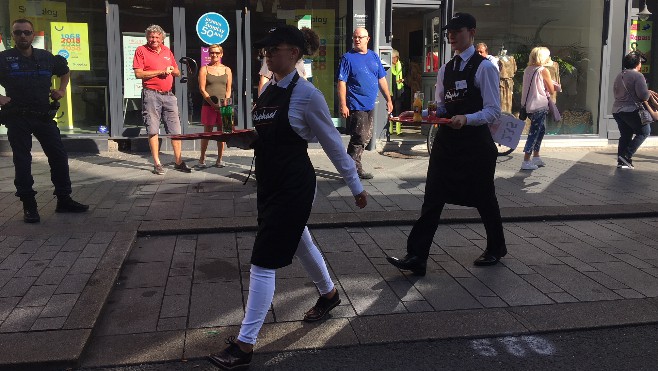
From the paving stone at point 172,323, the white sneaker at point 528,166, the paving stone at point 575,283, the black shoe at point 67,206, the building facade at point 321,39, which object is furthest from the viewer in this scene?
the building facade at point 321,39

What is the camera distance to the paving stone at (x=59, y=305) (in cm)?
404

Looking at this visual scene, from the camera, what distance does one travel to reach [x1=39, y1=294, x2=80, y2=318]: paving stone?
4.04m

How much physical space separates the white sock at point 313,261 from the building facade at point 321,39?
767 centimetres

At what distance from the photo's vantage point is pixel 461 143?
4812mm

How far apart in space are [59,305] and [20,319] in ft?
0.89

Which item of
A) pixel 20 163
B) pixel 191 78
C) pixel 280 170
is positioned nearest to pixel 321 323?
pixel 280 170

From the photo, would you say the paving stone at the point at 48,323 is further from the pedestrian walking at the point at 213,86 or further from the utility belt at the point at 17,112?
the pedestrian walking at the point at 213,86

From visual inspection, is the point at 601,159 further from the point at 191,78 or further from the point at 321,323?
the point at 321,323

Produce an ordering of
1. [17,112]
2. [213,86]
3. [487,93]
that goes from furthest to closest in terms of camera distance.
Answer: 1. [213,86]
2. [17,112]
3. [487,93]

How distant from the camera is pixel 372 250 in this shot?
560 centimetres

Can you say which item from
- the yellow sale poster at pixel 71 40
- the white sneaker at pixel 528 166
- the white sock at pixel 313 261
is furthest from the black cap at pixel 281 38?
the yellow sale poster at pixel 71 40

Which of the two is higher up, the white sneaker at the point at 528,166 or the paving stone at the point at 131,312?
the white sneaker at the point at 528,166

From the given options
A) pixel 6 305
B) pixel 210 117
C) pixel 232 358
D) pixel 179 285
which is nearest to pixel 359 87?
pixel 210 117

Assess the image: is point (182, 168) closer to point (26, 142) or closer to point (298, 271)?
point (26, 142)
